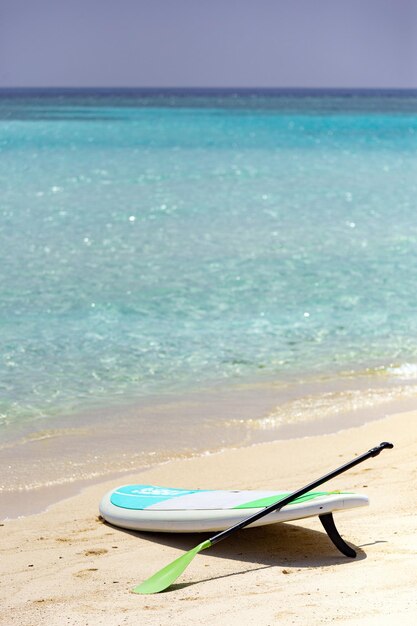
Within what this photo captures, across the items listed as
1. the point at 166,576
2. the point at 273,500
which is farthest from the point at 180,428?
the point at 166,576

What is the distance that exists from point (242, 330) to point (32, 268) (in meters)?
3.62

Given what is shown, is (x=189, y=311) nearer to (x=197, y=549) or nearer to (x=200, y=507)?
(x=200, y=507)

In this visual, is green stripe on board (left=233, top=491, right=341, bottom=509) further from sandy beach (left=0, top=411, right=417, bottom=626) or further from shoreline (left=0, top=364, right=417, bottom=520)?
shoreline (left=0, top=364, right=417, bottom=520)

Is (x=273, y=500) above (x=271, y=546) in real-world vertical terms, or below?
above

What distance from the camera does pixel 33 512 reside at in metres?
5.57

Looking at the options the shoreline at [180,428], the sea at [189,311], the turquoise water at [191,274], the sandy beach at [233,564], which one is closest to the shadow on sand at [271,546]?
the sandy beach at [233,564]

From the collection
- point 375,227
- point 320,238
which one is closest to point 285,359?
point 320,238

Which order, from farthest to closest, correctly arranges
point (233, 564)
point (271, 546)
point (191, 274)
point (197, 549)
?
point (191, 274) < point (271, 546) < point (233, 564) < point (197, 549)

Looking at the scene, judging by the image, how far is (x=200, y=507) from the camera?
4898 mm

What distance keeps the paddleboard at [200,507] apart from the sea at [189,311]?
90cm

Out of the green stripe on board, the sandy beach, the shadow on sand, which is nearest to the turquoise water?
the sandy beach

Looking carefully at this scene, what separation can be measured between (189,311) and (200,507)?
5.00 m

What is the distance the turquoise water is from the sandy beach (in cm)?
176

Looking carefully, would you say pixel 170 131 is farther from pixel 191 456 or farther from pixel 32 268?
pixel 191 456
